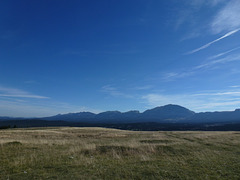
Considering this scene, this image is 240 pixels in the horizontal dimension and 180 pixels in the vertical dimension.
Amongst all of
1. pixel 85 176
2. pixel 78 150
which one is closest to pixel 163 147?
pixel 78 150

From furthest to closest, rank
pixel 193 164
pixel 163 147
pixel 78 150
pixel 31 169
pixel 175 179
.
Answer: pixel 163 147 < pixel 78 150 < pixel 193 164 < pixel 31 169 < pixel 175 179

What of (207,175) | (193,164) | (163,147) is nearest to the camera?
(207,175)

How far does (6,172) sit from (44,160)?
9.85ft

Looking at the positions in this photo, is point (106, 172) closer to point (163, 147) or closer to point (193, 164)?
point (193, 164)

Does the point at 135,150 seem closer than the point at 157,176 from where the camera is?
No

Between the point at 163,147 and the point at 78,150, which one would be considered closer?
the point at 78,150

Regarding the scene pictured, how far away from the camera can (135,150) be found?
16234 millimetres

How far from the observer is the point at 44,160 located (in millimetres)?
12164

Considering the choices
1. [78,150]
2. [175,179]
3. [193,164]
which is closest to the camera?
[175,179]

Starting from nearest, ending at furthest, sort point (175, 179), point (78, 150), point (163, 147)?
point (175, 179)
point (78, 150)
point (163, 147)

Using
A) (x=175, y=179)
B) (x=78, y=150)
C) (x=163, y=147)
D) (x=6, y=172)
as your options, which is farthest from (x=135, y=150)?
(x=6, y=172)

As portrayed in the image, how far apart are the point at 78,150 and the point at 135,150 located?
18.7 ft

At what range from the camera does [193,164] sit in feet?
37.7

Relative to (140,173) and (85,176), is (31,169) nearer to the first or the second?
(85,176)
